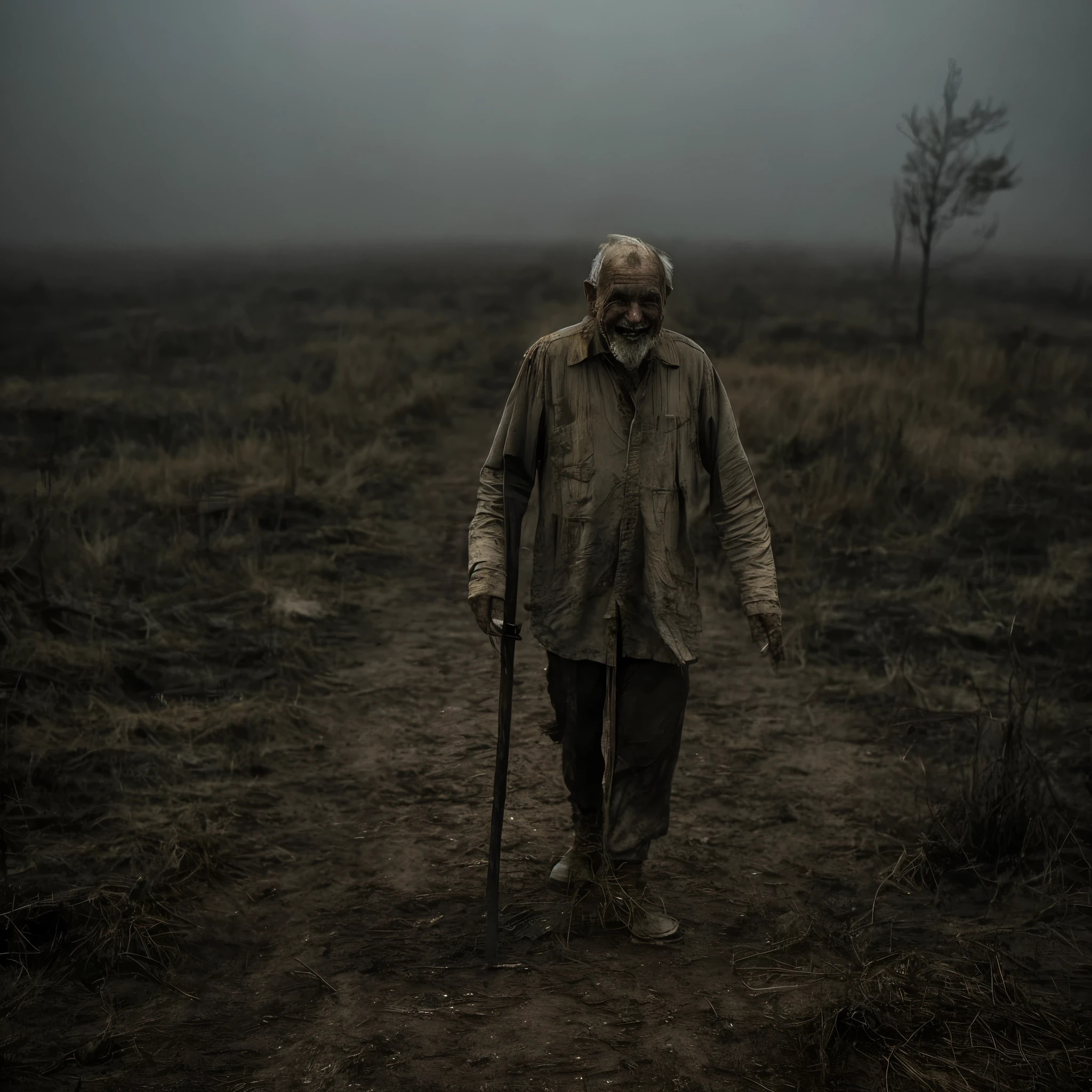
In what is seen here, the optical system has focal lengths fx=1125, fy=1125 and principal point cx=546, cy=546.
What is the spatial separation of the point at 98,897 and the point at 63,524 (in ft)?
13.8

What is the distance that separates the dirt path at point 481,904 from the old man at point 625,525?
353 millimetres

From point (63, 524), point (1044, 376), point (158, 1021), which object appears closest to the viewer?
point (158, 1021)

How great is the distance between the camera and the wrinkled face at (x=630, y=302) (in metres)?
2.84

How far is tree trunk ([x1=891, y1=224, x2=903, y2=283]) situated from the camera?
53.2ft

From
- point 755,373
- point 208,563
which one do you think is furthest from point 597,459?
point 755,373

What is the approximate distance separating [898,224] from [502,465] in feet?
48.5

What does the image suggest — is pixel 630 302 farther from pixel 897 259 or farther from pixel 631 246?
pixel 897 259

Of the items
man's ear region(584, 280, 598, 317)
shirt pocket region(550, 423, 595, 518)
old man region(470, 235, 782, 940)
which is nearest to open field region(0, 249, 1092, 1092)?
old man region(470, 235, 782, 940)

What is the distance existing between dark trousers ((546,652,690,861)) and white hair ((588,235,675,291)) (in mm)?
1019

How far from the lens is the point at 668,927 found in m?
3.18

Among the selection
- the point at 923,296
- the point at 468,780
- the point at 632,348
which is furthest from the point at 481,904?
the point at 923,296

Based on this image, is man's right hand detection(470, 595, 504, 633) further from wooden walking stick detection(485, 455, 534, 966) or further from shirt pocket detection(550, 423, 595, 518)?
shirt pocket detection(550, 423, 595, 518)

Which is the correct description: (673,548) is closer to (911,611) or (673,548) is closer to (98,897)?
(98,897)

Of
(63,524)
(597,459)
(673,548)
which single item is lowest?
(63,524)
